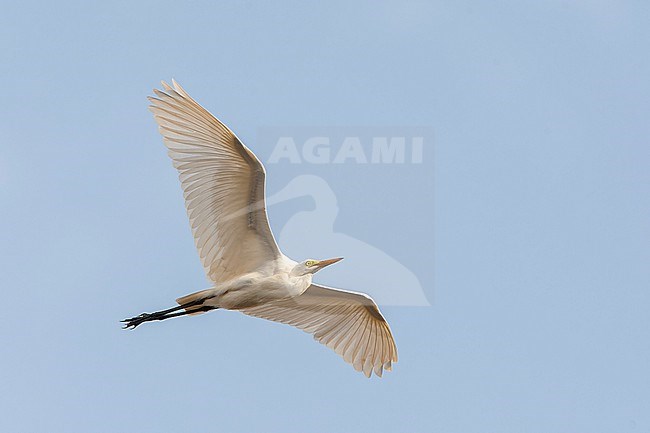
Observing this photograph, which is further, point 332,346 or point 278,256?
point 332,346

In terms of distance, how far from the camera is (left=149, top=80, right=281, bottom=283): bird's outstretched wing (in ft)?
63.8

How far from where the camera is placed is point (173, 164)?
19.6 metres

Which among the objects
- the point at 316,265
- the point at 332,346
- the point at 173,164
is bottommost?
the point at 332,346

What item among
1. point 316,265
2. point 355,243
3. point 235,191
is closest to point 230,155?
point 235,191

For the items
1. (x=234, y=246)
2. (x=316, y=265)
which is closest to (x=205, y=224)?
(x=234, y=246)

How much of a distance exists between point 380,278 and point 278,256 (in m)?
2.90

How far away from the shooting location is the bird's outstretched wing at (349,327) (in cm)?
2167

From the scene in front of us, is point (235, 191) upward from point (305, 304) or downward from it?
upward

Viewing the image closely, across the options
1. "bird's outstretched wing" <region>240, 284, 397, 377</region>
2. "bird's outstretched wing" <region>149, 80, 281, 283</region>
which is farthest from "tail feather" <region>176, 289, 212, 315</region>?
"bird's outstretched wing" <region>240, 284, 397, 377</region>

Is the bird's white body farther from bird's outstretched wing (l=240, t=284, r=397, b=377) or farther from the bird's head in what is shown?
bird's outstretched wing (l=240, t=284, r=397, b=377)

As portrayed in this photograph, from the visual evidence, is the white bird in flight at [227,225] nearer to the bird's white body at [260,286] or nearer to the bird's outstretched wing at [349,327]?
the bird's white body at [260,286]

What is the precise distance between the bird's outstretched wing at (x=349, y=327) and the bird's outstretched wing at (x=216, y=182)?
174 cm

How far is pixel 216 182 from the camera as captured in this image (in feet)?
64.6

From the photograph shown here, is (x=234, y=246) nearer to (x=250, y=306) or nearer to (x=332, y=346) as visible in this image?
(x=250, y=306)
